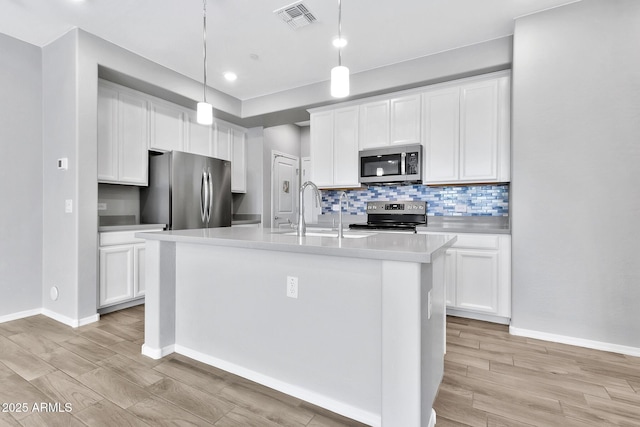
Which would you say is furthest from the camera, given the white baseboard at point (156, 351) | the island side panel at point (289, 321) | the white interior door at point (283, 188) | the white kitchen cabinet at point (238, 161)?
the white interior door at point (283, 188)

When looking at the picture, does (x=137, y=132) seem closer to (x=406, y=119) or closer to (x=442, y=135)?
(x=406, y=119)

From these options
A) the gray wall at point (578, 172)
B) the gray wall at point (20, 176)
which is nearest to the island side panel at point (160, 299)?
the gray wall at point (20, 176)

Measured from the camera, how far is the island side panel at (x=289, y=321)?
1.61 metres

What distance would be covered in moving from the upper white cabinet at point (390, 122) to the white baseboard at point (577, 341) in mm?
2187

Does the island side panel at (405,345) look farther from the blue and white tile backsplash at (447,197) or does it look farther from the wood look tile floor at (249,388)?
the blue and white tile backsplash at (447,197)

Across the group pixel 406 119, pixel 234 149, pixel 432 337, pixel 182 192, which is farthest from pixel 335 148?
pixel 432 337

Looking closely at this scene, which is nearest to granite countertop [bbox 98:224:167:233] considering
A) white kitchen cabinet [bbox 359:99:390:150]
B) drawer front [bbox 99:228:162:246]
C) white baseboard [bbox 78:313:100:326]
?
drawer front [bbox 99:228:162:246]

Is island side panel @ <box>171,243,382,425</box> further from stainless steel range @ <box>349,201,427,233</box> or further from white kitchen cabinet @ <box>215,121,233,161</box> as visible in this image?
white kitchen cabinet @ <box>215,121,233,161</box>

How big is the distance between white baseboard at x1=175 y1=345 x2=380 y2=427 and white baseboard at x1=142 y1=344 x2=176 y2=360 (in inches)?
3.6

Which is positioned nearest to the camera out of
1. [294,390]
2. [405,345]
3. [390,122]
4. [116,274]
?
[405,345]

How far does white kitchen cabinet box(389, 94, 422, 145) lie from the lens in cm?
372

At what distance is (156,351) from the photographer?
2.30 metres

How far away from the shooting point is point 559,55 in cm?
269

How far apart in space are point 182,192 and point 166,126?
0.92m
